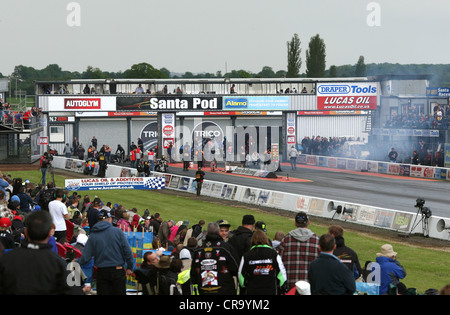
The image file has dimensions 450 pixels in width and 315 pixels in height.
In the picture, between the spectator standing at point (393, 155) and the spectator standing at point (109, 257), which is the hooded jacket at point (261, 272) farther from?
the spectator standing at point (393, 155)

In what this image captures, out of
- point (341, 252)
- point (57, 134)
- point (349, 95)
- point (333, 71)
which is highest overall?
point (333, 71)

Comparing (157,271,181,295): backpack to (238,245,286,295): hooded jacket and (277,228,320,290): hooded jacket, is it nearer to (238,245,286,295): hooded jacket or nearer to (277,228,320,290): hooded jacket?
(238,245,286,295): hooded jacket

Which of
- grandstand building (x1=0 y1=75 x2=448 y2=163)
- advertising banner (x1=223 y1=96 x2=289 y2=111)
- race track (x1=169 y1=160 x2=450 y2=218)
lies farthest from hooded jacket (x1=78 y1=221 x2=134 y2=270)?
advertising banner (x1=223 y1=96 x2=289 y2=111)

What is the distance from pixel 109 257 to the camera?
894 cm

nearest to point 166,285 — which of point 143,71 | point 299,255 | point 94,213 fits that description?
point 299,255

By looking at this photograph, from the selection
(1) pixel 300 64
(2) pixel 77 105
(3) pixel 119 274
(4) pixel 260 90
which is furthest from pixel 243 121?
(1) pixel 300 64

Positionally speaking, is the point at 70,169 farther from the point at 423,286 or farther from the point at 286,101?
the point at 423,286

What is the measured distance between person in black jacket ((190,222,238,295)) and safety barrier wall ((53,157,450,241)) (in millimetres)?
16251

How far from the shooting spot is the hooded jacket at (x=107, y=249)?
8953mm

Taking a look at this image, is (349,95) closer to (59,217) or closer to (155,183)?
(155,183)

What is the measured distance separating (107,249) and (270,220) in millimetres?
18243
